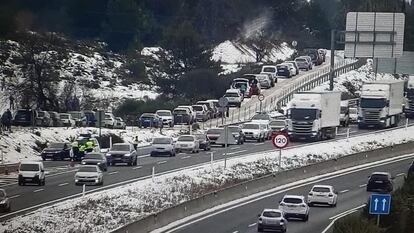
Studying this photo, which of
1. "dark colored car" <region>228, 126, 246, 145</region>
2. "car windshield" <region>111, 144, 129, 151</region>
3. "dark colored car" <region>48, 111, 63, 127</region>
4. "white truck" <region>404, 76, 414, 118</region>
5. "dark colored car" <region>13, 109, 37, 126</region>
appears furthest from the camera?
"white truck" <region>404, 76, 414, 118</region>

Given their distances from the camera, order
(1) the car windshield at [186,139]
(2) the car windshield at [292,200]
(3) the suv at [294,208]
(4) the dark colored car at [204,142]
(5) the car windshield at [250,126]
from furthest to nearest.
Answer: (5) the car windshield at [250,126] < (4) the dark colored car at [204,142] < (1) the car windshield at [186,139] < (2) the car windshield at [292,200] < (3) the suv at [294,208]

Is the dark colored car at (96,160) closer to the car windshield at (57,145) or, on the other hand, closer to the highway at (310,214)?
the car windshield at (57,145)

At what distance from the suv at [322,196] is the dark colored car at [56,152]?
1777 centimetres

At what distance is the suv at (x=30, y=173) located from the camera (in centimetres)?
5034

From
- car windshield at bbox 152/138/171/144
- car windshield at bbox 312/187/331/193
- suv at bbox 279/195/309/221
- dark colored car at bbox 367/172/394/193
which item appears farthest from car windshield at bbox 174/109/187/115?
suv at bbox 279/195/309/221

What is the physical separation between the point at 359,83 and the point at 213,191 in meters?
79.8

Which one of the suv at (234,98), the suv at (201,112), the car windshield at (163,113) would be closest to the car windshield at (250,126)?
the car windshield at (163,113)

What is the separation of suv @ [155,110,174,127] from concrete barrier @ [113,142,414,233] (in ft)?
65.0

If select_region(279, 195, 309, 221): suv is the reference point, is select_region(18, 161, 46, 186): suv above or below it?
above

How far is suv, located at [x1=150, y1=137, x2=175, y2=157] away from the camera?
67.7m

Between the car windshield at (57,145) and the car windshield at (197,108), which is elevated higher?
the car windshield at (197,108)

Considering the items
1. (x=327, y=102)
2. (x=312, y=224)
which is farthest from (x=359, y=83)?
(x=312, y=224)

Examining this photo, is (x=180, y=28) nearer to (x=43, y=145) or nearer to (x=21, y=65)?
(x=21, y=65)

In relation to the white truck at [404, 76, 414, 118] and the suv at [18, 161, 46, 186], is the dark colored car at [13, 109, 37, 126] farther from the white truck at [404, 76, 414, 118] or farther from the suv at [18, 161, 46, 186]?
the white truck at [404, 76, 414, 118]
